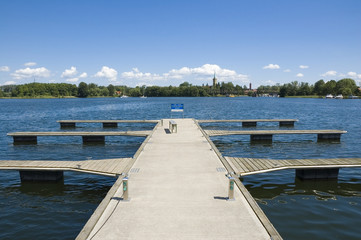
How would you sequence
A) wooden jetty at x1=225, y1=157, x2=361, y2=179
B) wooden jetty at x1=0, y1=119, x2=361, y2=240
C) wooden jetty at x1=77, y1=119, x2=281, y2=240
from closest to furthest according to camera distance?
wooden jetty at x1=77, y1=119, x2=281, y2=240, wooden jetty at x1=0, y1=119, x2=361, y2=240, wooden jetty at x1=225, y1=157, x2=361, y2=179

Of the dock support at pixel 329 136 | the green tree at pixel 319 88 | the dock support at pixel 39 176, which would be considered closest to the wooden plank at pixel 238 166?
the dock support at pixel 39 176

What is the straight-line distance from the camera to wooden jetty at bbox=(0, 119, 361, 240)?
661 centimetres

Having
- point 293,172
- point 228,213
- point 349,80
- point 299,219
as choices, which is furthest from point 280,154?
point 349,80

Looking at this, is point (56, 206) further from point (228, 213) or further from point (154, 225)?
point (228, 213)

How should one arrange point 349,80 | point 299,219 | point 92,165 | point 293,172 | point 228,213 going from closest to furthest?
point 228,213 → point 299,219 → point 92,165 → point 293,172 → point 349,80

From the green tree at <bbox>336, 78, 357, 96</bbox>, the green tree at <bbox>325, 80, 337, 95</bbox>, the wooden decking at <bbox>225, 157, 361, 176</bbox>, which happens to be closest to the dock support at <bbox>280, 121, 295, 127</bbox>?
the wooden decking at <bbox>225, 157, 361, 176</bbox>

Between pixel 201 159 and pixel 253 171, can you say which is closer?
pixel 253 171

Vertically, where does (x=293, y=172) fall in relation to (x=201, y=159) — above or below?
below

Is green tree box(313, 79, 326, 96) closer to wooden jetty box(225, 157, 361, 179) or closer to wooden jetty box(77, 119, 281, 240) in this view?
wooden jetty box(225, 157, 361, 179)

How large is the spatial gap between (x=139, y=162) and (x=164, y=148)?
3.33 metres

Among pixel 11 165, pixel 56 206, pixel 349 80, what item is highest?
pixel 349 80

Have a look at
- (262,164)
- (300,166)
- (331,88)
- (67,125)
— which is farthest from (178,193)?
(331,88)

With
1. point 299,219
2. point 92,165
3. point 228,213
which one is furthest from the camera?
point 92,165

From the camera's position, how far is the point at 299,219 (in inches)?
386
